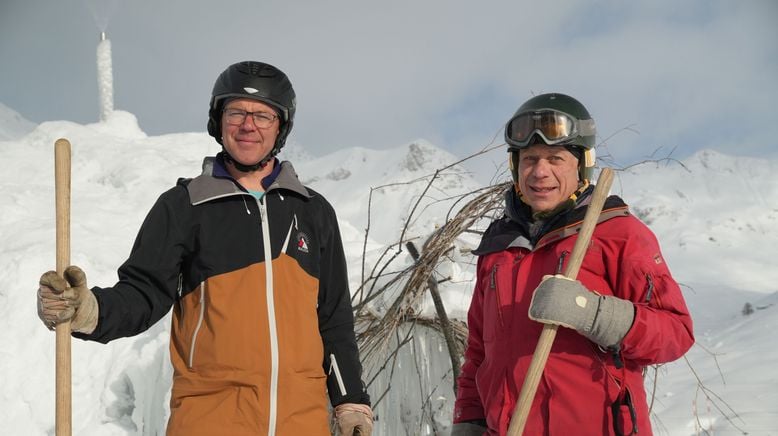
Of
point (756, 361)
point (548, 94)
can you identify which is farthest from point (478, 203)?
point (756, 361)

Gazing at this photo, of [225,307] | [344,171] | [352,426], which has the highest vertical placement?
[344,171]

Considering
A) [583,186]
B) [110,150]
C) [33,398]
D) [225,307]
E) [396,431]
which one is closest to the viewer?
[225,307]

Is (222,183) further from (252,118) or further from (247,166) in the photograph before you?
(252,118)

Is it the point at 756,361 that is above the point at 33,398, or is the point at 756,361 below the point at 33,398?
below

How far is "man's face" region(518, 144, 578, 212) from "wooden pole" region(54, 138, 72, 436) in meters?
1.55

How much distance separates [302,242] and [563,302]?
102cm

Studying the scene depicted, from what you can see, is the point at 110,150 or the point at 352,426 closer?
the point at 352,426

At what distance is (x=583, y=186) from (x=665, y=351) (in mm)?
691

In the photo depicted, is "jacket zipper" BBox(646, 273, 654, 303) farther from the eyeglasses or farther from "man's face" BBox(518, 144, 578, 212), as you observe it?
the eyeglasses

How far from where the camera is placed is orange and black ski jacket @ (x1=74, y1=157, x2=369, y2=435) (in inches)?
80.4

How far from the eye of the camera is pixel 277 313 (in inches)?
84.0

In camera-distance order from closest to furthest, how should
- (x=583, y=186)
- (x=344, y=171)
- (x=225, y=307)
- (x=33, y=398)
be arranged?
(x=225, y=307) < (x=583, y=186) < (x=33, y=398) < (x=344, y=171)

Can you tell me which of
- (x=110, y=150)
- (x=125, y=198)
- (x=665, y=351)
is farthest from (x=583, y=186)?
(x=110, y=150)

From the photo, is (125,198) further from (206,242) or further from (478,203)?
(206,242)
